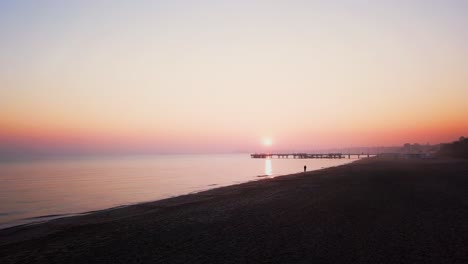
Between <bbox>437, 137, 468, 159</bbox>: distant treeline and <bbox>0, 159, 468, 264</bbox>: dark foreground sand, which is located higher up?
<bbox>437, 137, 468, 159</bbox>: distant treeline

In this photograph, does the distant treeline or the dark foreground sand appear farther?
the distant treeline

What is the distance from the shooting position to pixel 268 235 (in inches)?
485

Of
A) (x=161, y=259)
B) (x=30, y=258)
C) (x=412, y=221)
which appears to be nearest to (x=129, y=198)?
(x=30, y=258)

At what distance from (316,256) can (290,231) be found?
3.29 meters

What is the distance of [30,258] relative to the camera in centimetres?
1095

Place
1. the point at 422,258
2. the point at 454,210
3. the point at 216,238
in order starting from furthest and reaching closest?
the point at 454,210 → the point at 216,238 → the point at 422,258

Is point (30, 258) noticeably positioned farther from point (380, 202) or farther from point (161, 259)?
point (380, 202)

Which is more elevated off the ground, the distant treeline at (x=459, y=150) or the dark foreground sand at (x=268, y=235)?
the distant treeline at (x=459, y=150)

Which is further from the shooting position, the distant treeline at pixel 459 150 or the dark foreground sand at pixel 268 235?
the distant treeline at pixel 459 150

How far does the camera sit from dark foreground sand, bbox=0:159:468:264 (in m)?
9.86

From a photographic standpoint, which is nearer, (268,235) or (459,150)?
(268,235)

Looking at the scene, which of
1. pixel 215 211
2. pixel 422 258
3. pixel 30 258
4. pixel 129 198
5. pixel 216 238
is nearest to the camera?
pixel 422 258

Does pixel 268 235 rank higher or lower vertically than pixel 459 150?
lower

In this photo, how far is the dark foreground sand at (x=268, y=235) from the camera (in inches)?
388
